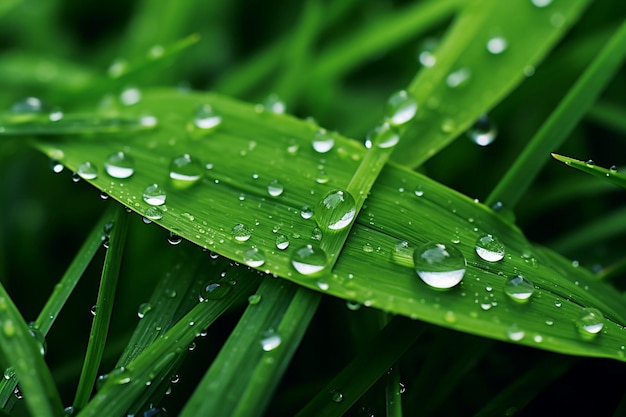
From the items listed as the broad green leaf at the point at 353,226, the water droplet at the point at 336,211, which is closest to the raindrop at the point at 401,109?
the broad green leaf at the point at 353,226

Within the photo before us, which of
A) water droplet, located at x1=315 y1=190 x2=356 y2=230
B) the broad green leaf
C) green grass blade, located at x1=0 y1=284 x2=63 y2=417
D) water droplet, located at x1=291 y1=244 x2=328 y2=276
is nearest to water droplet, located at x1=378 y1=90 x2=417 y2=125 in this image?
the broad green leaf

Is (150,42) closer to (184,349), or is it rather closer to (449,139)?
(449,139)

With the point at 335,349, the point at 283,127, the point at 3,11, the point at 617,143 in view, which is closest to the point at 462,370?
the point at 335,349

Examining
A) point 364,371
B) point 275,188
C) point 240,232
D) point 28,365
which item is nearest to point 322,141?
point 275,188

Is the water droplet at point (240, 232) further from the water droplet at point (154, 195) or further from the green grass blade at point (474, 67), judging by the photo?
the green grass blade at point (474, 67)

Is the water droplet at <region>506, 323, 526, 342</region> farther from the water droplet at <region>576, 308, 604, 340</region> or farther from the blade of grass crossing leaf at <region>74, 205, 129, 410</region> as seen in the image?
the blade of grass crossing leaf at <region>74, 205, 129, 410</region>

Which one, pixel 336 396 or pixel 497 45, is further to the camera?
pixel 497 45

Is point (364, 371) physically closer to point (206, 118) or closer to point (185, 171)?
point (185, 171)
